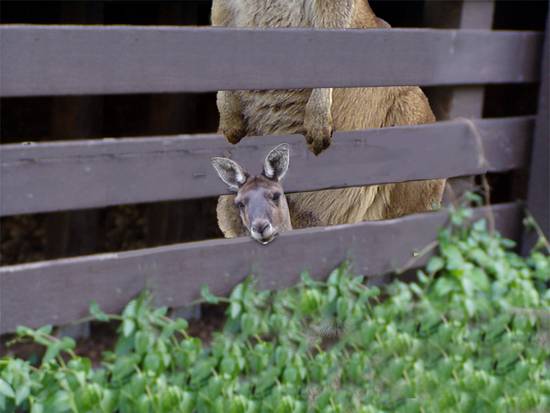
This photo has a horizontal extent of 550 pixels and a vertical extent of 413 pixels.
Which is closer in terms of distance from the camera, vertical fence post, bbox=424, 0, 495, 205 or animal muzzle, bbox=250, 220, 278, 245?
animal muzzle, bbox=250, 220, 278, 245

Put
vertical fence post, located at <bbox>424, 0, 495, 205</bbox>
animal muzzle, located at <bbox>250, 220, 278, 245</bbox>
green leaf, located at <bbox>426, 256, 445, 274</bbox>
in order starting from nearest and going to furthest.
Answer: animal muzzle, located at <bbox>250, 220, 278, 245</bbox> < vertical fence post, located at <bbox>424, 0, 495, 205</bbox> < green leaf, located at <bbox>426, 256, 445, 274</bbox>

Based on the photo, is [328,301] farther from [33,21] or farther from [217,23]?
[33,21]

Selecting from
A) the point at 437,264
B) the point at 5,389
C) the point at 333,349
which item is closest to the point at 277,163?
the point at 333,349

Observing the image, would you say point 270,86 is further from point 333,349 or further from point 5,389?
point 5,389

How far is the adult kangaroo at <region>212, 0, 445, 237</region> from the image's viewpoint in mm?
295

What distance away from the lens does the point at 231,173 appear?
0.28 meters

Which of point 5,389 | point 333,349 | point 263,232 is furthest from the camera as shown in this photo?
point 5,389

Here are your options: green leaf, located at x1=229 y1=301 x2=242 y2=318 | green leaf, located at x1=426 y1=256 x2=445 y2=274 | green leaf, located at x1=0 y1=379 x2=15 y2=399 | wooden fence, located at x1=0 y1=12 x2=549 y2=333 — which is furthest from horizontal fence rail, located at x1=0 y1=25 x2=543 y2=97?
green leaf, located at x1=0 y1=379 x2=15 y2=399

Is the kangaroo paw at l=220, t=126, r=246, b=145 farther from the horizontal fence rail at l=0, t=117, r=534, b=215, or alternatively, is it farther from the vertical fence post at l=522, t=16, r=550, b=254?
the vertical fence post at l=522, t=16, r=550, b=254

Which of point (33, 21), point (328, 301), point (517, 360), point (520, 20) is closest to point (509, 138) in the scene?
point (520, 20)

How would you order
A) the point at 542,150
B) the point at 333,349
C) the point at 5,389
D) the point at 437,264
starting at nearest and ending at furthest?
the point at 333,349, the point at 542,150, the point at 437,264, the point at 5,389

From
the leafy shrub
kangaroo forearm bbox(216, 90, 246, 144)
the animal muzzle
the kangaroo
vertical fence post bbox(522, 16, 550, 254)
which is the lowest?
the leafy shrub

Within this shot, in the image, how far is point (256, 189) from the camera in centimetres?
26

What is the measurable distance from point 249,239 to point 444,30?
16 centimetres
